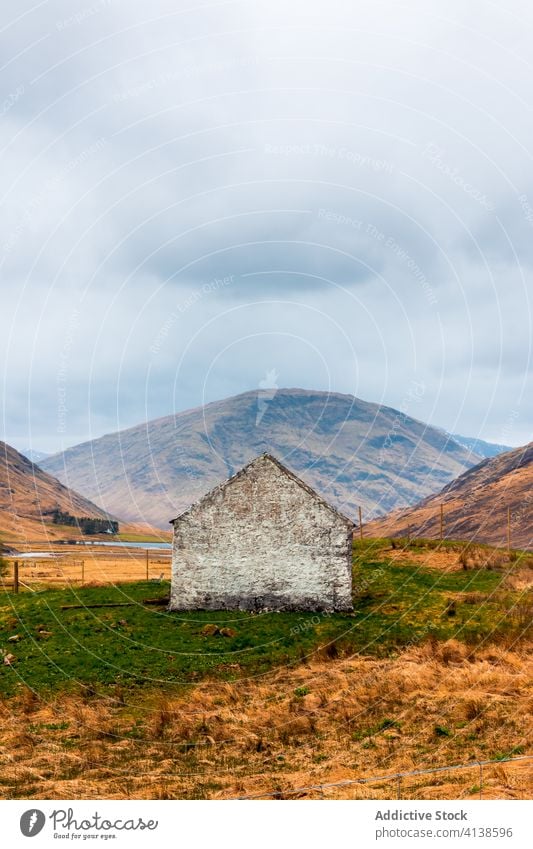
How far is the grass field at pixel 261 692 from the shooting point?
15383 mm

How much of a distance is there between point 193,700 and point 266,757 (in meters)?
6.20

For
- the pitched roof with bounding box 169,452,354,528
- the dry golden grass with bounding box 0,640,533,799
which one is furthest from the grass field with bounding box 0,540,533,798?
the pitched roof with bounding box 169,452,354,528

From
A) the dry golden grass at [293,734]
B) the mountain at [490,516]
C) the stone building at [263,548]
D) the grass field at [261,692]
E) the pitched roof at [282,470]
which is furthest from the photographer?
the mountain at [490,516]

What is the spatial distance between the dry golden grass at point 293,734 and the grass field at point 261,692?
0.21ft

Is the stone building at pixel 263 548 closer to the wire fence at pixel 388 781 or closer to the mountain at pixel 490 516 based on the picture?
the wire fence at pixel 388 781

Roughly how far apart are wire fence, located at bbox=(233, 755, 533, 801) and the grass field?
389 millimetres

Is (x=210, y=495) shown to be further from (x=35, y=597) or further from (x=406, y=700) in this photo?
(x=406, y=700)

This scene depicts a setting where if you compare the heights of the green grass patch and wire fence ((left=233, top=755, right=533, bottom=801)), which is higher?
the green grass patch

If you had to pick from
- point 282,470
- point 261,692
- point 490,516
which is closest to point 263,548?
point 282,470

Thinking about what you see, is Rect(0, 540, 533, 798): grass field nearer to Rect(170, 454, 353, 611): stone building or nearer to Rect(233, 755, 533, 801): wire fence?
Rect(233, 755, 533, 801): wire fence

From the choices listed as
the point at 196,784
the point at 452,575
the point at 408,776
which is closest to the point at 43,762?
the point at 196,784

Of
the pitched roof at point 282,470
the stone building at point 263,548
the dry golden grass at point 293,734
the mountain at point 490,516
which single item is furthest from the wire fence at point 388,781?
the mountain at point 490,516

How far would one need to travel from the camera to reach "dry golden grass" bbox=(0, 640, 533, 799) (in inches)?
559

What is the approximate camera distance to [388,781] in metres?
13.9
